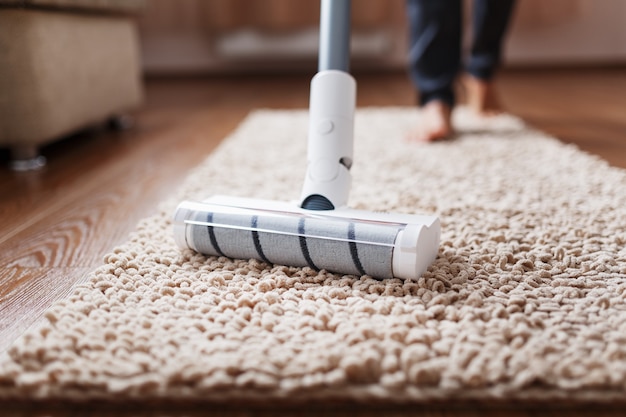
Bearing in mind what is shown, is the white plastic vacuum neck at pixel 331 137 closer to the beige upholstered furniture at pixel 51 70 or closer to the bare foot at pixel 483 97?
the beige upholstered furniture at pixel 51 70

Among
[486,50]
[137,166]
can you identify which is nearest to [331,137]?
[137,166]

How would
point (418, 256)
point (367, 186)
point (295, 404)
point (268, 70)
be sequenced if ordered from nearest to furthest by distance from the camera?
point (295, 404) < point (418, 256) < point (367, 186) < point (268, 70)

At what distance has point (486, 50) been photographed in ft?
5.76

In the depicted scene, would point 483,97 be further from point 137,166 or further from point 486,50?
point 137,166

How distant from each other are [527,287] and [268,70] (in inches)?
135

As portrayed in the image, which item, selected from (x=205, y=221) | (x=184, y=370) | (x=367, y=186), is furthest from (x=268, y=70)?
(x=184, y=370)

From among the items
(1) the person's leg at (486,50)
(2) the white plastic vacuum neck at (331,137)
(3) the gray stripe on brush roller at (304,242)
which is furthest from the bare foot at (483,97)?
(3) the gray stripe on brush roller at (304,242)

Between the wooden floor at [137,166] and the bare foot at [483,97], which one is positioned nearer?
the wooden floor at [137,166]

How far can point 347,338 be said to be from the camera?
0.55 meters

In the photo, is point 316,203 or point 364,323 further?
point 316,203

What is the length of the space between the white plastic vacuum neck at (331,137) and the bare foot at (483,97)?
1176 mm

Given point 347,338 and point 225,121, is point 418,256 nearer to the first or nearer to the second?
point 347,338

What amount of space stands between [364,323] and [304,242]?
14cm

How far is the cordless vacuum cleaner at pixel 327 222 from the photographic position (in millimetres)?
667
